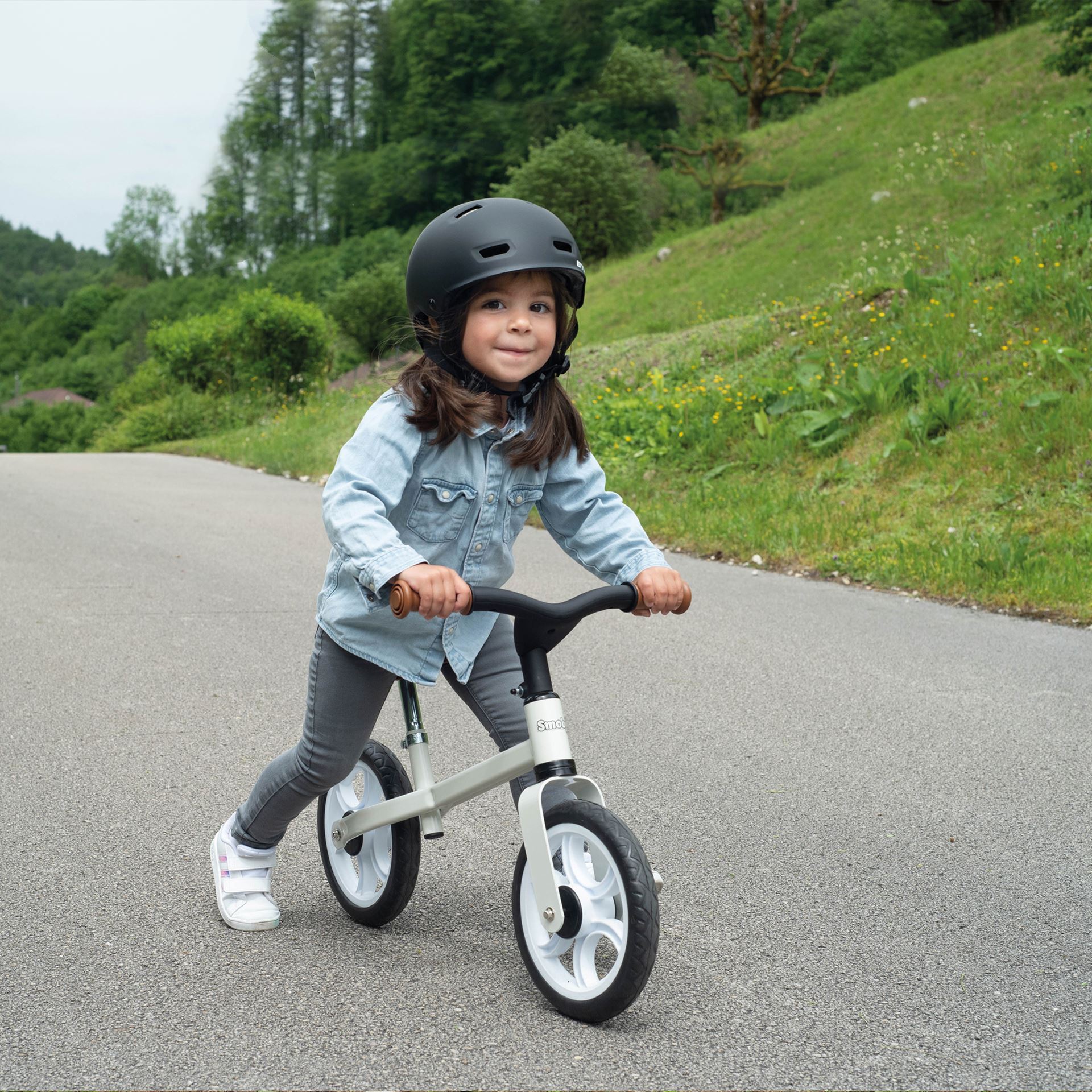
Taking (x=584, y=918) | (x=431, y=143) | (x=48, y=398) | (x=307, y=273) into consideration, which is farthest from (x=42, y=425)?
(x=584, y=918)

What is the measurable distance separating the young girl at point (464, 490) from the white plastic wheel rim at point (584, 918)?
0.37 metres

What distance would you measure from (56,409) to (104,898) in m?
83.8

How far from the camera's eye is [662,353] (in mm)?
13930

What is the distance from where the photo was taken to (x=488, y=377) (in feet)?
8.52

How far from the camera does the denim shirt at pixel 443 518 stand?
2457 millimetres

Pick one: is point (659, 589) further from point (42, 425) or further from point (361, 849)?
point (42, 425)

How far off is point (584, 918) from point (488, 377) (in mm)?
1179

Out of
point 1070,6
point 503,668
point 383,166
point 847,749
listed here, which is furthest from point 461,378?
point 383,166

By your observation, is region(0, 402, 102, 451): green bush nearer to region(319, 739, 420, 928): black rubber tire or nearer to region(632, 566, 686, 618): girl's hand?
region(319, 739, 420, 928): black rubber tire

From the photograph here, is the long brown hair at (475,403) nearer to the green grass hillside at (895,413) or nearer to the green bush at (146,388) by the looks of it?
the green grass hillside at (895,413)

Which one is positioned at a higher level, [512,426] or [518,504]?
[512,426]

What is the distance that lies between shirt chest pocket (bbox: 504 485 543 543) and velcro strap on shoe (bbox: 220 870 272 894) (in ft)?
3.70

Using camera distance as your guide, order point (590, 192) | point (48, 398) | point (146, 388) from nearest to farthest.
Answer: point (146, 388), point (590, 192), point (48, 398)

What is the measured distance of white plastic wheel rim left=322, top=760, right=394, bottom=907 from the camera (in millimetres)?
2932
